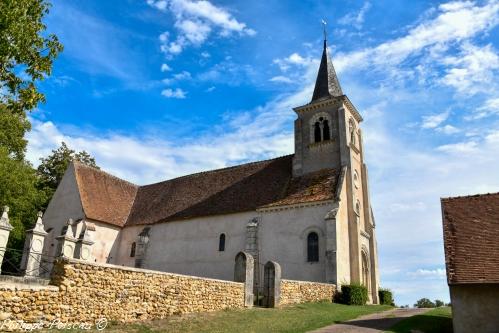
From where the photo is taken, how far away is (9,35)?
10.9m

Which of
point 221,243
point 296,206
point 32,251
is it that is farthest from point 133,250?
point 296,206

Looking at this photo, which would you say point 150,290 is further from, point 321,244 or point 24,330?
point 321,244

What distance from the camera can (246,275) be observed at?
1673 cm

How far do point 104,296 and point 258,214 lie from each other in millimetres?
15557

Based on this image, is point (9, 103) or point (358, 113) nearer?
point (9, 103)

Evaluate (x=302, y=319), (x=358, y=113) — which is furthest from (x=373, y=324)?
(x=358, y=113)

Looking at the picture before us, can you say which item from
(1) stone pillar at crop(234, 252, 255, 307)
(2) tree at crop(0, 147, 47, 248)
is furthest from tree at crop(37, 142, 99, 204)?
(1) stone pillar at crop(234, 252, 255, 307)

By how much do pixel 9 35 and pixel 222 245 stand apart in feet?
61.6

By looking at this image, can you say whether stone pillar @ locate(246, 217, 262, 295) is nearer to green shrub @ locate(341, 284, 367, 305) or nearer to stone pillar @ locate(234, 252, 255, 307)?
green shrub @ locate(341, 284, 367, 305)

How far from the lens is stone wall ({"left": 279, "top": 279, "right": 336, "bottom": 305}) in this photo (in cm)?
1811

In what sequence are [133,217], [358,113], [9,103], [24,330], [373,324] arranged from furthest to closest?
[133,217], [358,113], [373,324], [9,103], [24,330]

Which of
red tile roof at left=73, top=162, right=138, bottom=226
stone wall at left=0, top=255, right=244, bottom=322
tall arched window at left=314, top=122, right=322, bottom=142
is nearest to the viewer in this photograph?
stone wall at left=0, top=255, right=244, bottom=322

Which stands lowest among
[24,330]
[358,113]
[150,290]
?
[24,330]

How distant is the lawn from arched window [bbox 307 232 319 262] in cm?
633
